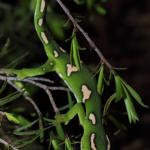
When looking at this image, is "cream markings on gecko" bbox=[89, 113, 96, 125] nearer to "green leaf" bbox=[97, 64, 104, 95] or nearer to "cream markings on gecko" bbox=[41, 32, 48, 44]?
"green leaf" bbox=[97, 64, 104, 95]

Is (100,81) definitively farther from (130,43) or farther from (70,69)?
(130,43)

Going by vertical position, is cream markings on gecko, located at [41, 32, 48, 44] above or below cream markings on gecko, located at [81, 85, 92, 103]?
above

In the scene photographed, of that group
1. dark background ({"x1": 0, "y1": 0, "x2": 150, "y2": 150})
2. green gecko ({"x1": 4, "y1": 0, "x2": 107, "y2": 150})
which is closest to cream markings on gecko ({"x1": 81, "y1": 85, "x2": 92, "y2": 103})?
green gecko ({"x1": 4, "y1": 0, "x2": 107, "y2": 150})

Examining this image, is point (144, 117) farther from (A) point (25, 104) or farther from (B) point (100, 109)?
(B) point (100, 109)

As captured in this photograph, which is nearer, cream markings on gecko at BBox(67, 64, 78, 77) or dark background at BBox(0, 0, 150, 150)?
cream markings on gecko at BBox(67, 64, 78, 77)

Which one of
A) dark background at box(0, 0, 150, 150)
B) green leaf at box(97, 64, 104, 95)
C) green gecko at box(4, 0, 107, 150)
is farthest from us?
dark background at box(0, 0, 150, 150)

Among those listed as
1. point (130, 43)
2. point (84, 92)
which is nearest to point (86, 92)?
point (84, 92)

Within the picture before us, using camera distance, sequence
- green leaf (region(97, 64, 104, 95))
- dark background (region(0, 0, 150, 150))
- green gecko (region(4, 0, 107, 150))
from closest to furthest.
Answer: green leaf (region(97, 64, 104, 95)), green gecko (region(4, 0, 107, 150)), dark background (region(0, 0, 150, 150))

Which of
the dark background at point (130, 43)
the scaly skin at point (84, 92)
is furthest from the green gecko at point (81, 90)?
the dark background at point (130, 43)
